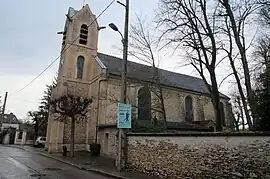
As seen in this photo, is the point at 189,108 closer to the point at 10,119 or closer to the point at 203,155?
the point at 203,155

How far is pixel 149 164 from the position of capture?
10.6m

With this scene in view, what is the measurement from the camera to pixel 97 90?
2381cm

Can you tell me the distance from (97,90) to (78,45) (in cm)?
600

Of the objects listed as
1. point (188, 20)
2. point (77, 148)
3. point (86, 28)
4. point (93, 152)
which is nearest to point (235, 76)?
point (188, 20)

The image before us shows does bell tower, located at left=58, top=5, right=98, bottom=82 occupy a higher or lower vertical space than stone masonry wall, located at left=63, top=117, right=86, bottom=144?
higher

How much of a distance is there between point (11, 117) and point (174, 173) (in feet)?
210

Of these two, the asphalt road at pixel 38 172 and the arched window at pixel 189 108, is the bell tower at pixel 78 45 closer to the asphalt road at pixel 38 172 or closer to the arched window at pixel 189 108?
the arched window at pixel 189 108

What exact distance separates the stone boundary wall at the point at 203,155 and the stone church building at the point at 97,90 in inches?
320

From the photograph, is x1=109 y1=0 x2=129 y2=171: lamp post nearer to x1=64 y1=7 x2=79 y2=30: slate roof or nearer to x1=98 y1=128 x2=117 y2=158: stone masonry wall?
x1=98 y1=128 x2=117 y2=158: stone masonry wall

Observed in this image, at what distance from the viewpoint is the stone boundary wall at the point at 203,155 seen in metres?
6.83

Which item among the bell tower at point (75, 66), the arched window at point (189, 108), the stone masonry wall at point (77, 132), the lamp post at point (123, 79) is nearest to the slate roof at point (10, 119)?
the bell tower at point (75, 66)

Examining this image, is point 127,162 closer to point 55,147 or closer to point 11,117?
point 55,147

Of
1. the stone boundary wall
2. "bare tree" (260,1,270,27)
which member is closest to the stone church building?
the stone boundary wall

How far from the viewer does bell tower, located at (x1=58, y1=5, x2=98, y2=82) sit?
2495 centimetres
